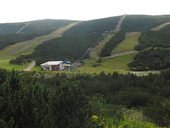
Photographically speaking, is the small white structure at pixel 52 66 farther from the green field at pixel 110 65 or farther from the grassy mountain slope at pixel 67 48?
the grassy mountain slope at pixel 67 48

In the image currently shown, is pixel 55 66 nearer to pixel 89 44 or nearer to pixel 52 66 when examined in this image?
pixel 52 66

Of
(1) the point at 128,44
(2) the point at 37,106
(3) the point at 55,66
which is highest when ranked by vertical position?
(2) the point at 37,106

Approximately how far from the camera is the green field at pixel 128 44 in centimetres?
9600

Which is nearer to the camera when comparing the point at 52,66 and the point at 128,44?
the point at 52,66

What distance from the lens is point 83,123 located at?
19.9 m

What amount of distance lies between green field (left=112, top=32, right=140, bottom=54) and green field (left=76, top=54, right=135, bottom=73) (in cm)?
727

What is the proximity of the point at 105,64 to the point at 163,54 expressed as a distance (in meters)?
12.4

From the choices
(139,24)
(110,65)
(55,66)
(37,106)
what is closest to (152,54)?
(110,65)

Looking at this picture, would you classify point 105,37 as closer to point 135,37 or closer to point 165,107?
point 135,37

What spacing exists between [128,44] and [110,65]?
20.6 m

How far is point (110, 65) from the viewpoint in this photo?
3241 inches

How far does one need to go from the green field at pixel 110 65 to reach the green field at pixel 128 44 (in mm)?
7266

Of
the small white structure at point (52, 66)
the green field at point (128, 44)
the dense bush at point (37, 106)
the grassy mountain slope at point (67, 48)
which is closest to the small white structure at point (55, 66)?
the small white structure at point (52, 66)

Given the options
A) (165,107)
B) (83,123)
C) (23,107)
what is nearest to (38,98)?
(23,107)
